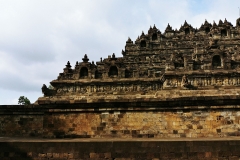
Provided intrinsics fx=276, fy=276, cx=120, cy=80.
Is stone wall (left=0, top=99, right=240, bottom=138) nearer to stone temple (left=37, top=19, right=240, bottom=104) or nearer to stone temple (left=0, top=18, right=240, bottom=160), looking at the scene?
stone temple (left=0, top=18, right=240, bottom=160)

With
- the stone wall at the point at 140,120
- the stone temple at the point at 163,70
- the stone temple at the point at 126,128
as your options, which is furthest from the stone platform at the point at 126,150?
the stone temple at the point at 163,70

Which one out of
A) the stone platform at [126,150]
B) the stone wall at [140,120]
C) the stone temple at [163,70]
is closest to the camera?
the stone platform at [126,150]

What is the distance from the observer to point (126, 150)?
7.91m

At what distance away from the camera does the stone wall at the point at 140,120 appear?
1051cm

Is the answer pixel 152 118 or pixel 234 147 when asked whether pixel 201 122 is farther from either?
pixel 234 147

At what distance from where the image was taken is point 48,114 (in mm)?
11344

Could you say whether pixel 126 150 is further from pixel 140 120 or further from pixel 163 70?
pixel 163 70

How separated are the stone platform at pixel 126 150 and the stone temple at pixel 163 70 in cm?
403

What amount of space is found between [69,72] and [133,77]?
7.65 meters

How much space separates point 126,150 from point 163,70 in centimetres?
2656

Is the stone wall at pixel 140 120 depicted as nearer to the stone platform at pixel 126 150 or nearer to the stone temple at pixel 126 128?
the stone temple at pixel 126 128

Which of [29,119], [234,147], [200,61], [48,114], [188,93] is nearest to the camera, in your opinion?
[234,147]

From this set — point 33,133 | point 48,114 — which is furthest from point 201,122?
point 33,133

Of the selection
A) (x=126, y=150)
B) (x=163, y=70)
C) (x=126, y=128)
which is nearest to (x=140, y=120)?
(x=126, y=128)
